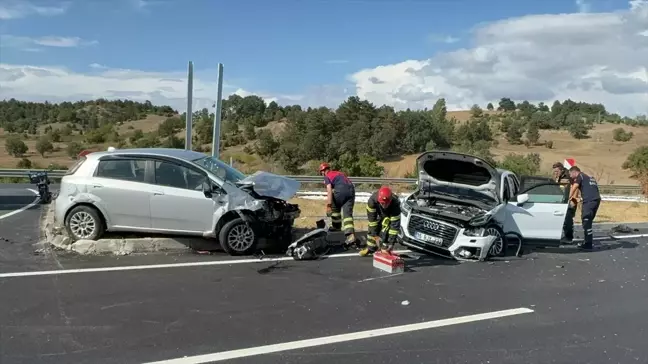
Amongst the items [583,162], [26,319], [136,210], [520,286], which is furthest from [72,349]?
[583,162]

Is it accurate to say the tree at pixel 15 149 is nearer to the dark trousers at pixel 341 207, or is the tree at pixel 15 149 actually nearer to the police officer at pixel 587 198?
the dark trousers at pixel 341 207

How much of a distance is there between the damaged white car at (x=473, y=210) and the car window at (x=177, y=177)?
11.7 ft

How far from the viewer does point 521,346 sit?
5.16 m

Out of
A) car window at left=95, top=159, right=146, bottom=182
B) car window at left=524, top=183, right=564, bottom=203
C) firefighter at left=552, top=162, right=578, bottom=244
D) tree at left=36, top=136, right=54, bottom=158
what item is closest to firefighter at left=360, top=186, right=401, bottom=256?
car window at left=524, top=183, right=564, bottom=203

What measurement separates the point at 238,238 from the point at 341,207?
223 centimetres

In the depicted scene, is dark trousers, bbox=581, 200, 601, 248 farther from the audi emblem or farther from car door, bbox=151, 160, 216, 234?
car door, bbox=151, 160, 216, 234

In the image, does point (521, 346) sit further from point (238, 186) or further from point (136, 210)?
point (136, 210)

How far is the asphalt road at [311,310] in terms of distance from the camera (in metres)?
4.85

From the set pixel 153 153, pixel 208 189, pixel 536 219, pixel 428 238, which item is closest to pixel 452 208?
pixel 428 238

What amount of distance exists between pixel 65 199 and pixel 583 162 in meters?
58.0

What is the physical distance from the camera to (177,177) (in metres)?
8.63

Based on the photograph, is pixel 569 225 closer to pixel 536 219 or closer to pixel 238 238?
pixel 536 219

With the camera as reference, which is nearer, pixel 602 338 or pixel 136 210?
pixel 602 338

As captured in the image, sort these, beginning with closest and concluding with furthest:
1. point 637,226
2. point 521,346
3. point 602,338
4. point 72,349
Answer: point 72,349
point 521,346
point 602,338
point 637,226
